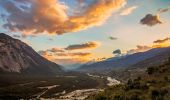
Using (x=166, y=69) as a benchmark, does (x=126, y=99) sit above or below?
below

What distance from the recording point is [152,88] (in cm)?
5325

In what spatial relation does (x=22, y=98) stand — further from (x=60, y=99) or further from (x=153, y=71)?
(x=153, y=71)

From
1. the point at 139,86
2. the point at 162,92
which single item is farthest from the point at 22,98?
the point at 162,92

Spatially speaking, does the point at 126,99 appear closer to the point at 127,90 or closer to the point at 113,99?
the point at 113,99

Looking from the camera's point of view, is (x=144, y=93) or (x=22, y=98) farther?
(x=22, y=98)

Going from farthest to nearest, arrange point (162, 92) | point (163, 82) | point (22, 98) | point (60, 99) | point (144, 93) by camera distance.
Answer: point (22, 98)
point (60, 99)
point (163, 82)
point (144, 93)
point (162, 92)

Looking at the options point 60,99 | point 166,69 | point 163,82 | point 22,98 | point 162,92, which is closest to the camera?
point 162,92

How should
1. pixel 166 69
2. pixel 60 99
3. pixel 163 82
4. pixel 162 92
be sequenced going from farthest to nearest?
pixel 60 99, pixel 166 69, pixel 163 82, pixel 162 92

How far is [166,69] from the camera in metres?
69.7

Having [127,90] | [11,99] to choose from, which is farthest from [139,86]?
[11,99]

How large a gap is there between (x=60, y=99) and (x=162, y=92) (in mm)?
81246

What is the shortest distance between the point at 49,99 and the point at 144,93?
8098 centimetres

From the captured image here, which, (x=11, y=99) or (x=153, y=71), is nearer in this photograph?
(x=153, y=71)

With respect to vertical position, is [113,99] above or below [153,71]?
below
